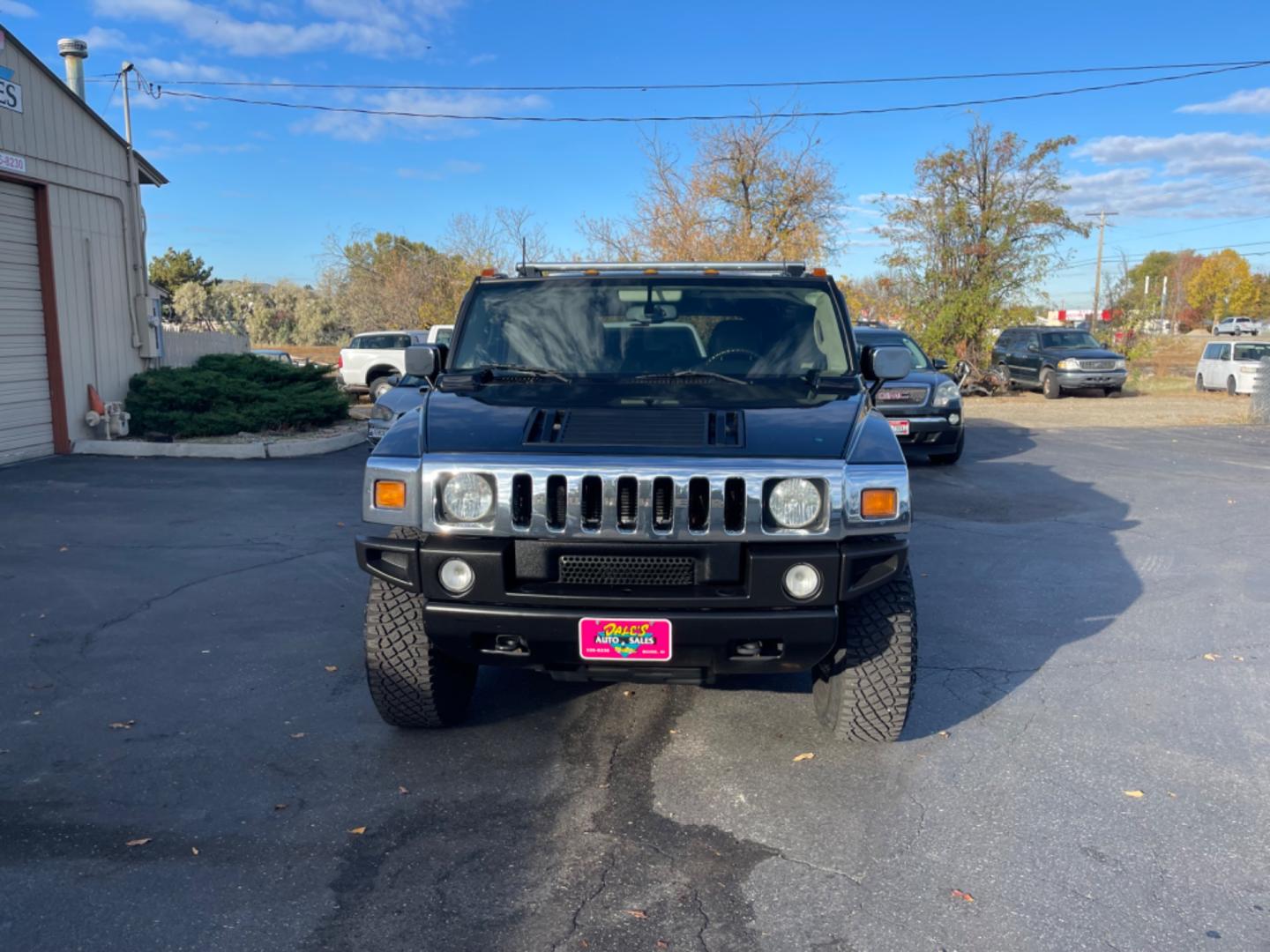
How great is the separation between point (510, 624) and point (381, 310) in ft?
107

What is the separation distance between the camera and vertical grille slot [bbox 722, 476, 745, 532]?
349 centimetres

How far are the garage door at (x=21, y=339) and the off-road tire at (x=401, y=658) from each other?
9805 mm

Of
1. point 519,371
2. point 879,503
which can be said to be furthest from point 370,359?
point 879,503

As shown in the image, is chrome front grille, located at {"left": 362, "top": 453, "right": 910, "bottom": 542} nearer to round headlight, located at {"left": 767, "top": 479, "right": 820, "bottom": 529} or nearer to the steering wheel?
round headlight, located at {"left": 767, "top": 479, "right": 820, "bottom": 529}

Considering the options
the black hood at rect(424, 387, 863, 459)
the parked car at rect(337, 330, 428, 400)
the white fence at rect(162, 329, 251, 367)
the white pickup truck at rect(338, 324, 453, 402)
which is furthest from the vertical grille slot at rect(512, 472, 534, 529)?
the parked car at rect(337, 330, 428, 400)

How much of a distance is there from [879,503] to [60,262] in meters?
12.3

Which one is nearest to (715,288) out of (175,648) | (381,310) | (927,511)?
(175,648)

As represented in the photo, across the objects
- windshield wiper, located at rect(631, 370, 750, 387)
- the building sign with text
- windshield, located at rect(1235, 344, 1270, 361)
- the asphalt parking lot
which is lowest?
the asphalt parking lot

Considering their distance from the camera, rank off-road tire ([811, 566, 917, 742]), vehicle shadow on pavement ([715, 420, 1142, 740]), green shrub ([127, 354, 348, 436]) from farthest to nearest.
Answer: green shrub ([127, 354, 348, 436]) → vehicle shadow on pavement ([715, 420, 1142, 740]) → off-road tire ([811, 566, 917, 742])

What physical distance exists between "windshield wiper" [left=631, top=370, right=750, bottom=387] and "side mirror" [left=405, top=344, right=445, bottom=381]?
1032 mm

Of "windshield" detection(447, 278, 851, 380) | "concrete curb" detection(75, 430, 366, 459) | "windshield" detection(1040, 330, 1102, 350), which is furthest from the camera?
"windshield" detection(1040, 330, 1102, 350)

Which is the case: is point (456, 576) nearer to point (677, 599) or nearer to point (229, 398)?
point (677, 599)

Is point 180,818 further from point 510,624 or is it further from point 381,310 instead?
point 381,310

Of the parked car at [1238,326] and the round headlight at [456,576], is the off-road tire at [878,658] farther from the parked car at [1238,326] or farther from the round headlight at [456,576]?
the parked car at [1238,326]
